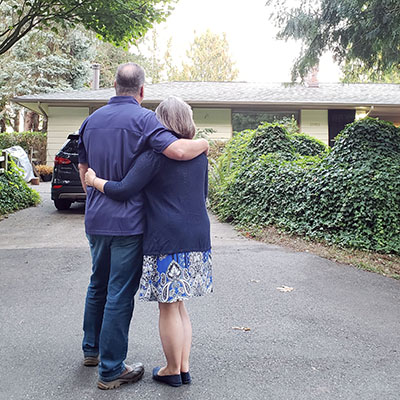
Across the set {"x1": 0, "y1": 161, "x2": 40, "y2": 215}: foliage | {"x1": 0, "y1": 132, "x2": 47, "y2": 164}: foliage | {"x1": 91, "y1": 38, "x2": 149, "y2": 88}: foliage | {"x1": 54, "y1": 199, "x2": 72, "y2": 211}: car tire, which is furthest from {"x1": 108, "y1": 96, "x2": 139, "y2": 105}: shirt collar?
{"x1": 91, "y1": 38, "x2": 149, "y2": 88}: foliage

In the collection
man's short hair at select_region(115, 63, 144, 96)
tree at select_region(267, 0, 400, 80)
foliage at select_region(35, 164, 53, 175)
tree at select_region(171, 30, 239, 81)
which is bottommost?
man's short hair at select_region(115, 63, 144, 96)

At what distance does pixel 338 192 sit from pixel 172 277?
15.6 feet

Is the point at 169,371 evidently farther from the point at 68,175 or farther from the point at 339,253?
the point at 68,175

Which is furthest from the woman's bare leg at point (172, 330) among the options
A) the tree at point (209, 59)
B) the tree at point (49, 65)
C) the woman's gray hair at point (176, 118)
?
the tree at point (209, 59)

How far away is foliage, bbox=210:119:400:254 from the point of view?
618 cm

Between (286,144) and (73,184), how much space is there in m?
4.68

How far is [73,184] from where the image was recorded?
9.08 m

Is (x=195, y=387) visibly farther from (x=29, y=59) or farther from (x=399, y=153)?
(x=29, y=59)

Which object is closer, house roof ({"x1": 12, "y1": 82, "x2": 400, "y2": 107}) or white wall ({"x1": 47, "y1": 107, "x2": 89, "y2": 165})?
house roof ({"x1": 12, "y1": 82, "x2": 400, "y2": 107})

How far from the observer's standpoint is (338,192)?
21.5 ft

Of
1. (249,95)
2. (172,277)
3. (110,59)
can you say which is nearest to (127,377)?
(172,277)

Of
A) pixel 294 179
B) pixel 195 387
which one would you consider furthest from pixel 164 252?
pixel 294 179

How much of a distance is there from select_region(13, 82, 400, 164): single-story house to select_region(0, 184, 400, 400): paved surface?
11.8 m

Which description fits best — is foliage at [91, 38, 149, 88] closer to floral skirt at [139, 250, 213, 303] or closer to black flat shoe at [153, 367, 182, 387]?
floral skirt at [139, 250, 213, 303]
